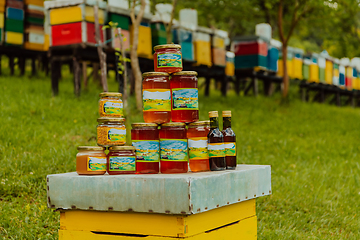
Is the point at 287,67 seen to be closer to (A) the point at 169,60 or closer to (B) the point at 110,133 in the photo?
(A) the point at 169,60

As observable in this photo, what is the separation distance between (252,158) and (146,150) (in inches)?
187

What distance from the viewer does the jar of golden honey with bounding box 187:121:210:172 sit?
325cm

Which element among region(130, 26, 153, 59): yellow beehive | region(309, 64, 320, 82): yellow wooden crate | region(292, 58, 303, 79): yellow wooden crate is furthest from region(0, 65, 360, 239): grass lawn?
region(309, 64, 320, 82): yellow wooden crate

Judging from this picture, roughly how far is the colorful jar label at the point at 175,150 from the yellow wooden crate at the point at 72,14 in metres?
7.11

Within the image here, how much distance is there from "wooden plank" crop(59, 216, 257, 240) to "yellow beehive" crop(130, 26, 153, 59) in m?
8.13

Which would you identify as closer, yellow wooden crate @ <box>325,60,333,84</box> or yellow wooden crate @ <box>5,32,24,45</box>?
yellow wooden crate @ <box>5,32,24,45</box>

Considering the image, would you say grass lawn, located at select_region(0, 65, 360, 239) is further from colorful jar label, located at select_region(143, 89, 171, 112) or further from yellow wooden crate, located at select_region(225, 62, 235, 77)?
yellow wooden crate, located at select_region(225, 62, 235, 77)

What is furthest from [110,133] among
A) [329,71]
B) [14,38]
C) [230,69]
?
[329,71]

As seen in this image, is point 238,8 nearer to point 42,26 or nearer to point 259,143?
point 42,26

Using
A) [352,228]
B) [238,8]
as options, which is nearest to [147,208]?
[352,228]

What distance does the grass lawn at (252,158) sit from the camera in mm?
5066

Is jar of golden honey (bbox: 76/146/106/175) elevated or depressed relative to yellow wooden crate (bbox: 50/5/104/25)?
depressed

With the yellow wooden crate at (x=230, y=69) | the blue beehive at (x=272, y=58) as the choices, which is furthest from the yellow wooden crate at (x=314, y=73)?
the yellow wooden crate at (x=230, y=69)

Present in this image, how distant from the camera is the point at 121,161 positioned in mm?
3137
